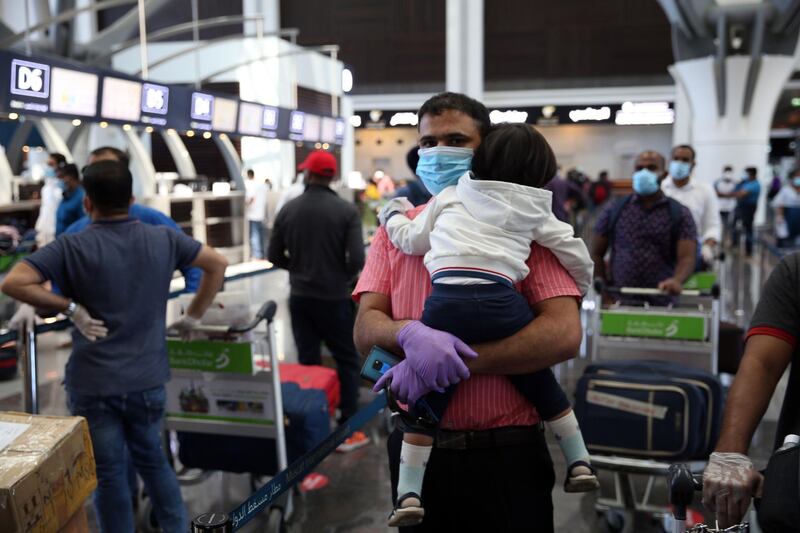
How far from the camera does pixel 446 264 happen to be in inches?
68.7

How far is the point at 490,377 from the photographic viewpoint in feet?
5.90

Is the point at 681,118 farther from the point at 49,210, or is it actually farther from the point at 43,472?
the point at 43,472

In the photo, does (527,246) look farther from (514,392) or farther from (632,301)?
(632,301)

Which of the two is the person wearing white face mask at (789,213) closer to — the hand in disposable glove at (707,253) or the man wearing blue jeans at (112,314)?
the hand in disposable glove at (707,253)

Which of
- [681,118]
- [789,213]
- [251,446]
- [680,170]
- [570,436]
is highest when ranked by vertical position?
[681,118]

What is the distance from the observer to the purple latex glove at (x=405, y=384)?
1705 millimetres

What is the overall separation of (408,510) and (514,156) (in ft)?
2.96

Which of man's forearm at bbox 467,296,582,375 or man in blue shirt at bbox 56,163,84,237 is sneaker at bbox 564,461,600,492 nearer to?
man's forearm at bbox 467,296,582,375

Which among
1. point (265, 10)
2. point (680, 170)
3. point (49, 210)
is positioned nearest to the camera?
point (680, 170)

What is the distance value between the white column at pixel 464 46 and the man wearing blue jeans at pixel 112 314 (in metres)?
24.5

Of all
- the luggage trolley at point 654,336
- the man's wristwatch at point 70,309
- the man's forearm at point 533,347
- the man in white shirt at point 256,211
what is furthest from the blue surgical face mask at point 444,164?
the man in white shirt at point 256,211

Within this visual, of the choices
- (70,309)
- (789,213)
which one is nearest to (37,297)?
Result: (70,309)

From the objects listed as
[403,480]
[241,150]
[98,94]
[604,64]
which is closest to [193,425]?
[403,480]

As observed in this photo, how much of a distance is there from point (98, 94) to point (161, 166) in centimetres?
1222
